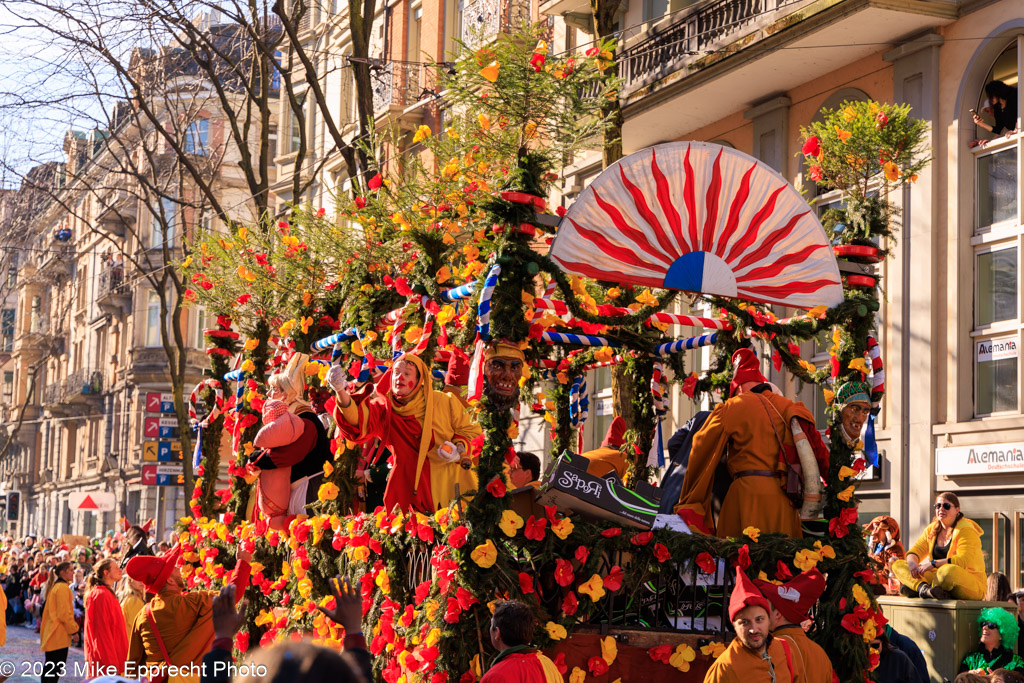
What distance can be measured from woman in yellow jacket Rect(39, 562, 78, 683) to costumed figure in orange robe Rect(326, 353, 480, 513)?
6911mm

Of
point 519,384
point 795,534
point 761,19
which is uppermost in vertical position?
point 761,19

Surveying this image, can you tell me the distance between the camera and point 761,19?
58.1ft

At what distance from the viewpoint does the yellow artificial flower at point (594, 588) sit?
7.68 metres

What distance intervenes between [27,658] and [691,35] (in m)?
13.9

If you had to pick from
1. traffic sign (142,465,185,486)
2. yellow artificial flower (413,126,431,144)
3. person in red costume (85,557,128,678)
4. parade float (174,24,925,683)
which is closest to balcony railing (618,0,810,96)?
parade float (174,24,925,683)

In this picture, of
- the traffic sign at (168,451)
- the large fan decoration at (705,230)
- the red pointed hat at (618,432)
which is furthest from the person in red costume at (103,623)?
the traffic sign at (168,451)

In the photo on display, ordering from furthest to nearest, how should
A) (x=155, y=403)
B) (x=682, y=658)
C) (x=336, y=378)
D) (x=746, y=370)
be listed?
(x=155, y=403)
(x=746, y=370)
(x=336, y=378)
(x=682, y=658)

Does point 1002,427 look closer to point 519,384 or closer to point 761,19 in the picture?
point 761,19

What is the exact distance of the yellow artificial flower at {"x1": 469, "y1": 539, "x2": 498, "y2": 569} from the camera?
7547mm

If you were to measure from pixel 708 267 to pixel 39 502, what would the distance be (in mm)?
64651

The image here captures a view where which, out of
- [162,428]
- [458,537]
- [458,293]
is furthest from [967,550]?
[162,428]

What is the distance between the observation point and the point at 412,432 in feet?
→ 30.3

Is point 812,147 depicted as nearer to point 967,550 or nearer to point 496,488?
point 967,550

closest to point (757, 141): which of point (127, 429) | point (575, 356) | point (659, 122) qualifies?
point (659, 122)
